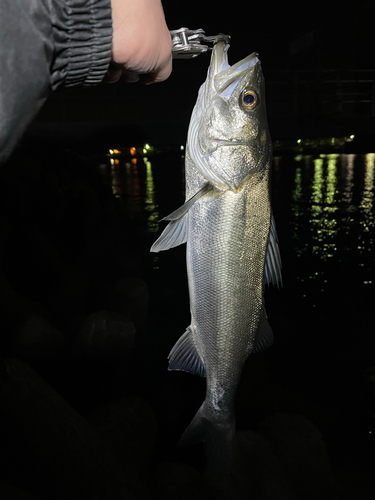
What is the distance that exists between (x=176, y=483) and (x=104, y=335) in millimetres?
2103

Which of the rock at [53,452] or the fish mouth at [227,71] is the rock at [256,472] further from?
the fish mouth at [227,71]

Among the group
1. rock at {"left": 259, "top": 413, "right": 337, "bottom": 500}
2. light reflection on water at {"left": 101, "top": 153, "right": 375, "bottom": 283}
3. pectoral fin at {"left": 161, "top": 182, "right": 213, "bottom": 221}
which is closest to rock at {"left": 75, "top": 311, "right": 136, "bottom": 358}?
rock at {"left": 259, "top": 413, "right": 337, "bottom": 500}

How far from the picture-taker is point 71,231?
846cm

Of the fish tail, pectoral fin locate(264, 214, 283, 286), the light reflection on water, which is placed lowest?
the light reflection on water

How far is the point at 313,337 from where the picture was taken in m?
5.86

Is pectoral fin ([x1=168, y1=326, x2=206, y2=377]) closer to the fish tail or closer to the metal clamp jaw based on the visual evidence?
the fish tail

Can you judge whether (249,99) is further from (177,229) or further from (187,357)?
(187,357)

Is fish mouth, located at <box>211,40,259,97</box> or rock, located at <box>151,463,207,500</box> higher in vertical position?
fish mouth, located at <box>211,40,259,97</box>

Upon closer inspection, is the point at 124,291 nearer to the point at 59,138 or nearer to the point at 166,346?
the point at 166,346

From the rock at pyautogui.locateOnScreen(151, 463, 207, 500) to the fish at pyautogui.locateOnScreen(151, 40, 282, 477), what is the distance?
1.59m

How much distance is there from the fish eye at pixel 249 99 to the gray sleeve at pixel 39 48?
107cm

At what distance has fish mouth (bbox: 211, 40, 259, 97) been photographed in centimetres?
203

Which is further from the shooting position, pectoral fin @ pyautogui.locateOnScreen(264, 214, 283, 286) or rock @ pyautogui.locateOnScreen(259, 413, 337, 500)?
rock @ pyautogui.locateOnScreen(259, 413, 337, 500)

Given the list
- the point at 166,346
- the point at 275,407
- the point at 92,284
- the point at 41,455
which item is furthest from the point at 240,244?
the point at 92,284
